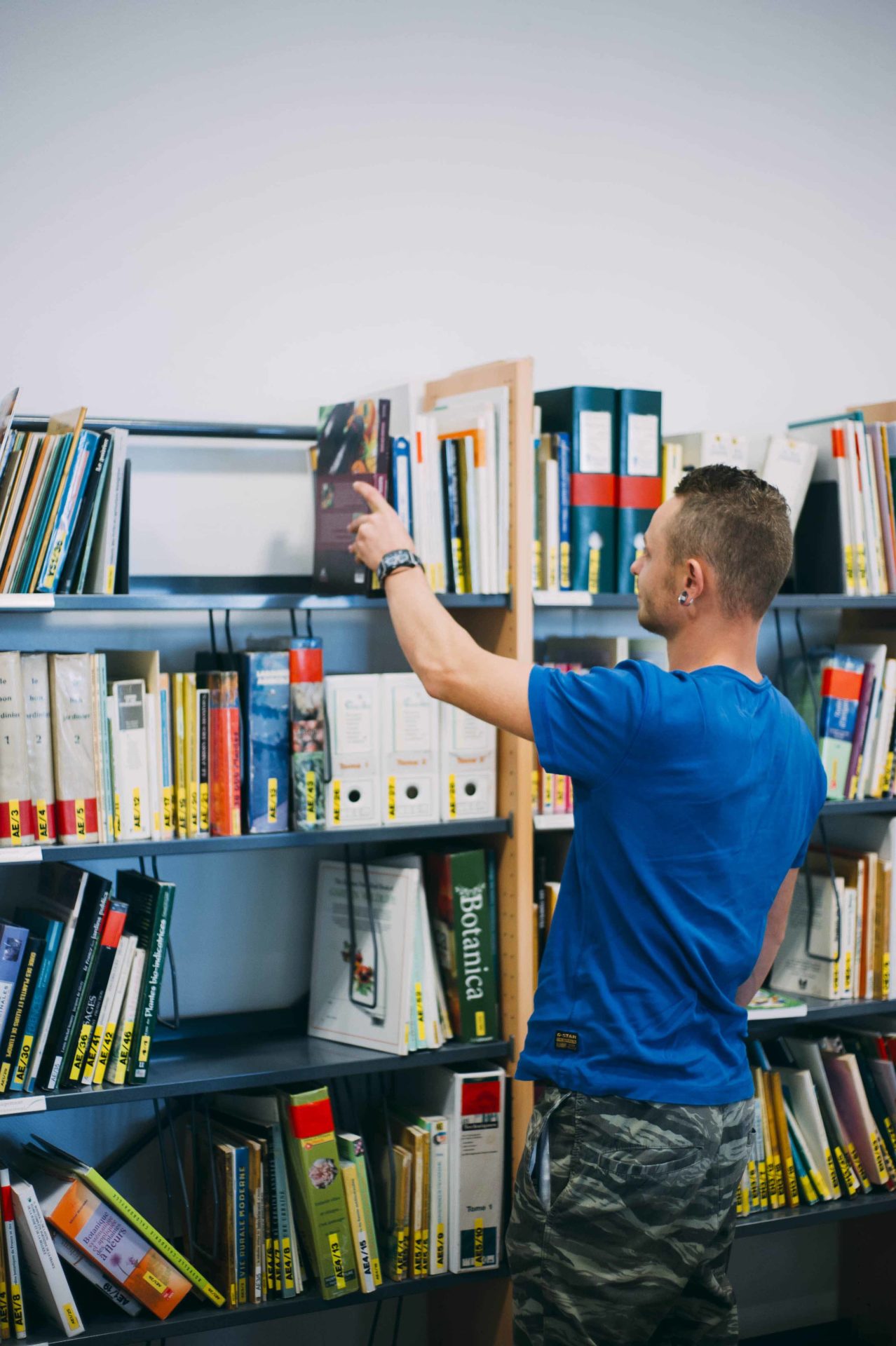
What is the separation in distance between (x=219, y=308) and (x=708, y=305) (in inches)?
45.5

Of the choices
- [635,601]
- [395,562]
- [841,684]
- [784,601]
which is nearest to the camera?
[395,562]

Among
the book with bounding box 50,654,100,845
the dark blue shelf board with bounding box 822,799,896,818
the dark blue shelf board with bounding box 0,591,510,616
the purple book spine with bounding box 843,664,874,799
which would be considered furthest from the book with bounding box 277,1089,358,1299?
the purple book spine with bounding box 843,664,874,799

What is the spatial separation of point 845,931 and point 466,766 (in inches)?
37.4

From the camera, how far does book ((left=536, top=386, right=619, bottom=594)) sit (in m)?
2.38

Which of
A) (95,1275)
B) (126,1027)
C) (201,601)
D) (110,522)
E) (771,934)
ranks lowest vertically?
(95,1275)

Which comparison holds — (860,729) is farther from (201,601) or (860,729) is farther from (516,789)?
(201,601)

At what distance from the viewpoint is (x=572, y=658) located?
2.53 meters

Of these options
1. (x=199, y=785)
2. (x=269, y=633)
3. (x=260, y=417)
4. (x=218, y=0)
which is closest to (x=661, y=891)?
(x=199, y=785)

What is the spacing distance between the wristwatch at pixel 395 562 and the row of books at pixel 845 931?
4.26 ft

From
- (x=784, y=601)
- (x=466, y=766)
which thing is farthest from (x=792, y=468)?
(x=466, y=766)

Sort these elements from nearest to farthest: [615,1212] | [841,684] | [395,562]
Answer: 1. [615,1212]
2. [395,562]
3. [841,684]

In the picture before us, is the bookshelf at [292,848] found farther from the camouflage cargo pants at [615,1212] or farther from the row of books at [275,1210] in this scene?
the camouflage cargo pants at [615,1212]

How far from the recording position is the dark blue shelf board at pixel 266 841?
6.47 feet

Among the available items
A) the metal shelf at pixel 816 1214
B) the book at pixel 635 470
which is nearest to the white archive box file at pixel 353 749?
the book at pixel 635 470
